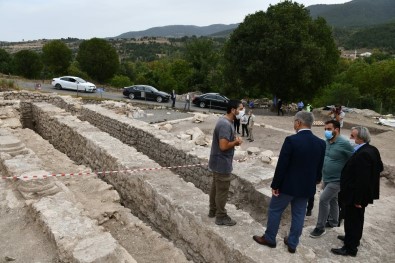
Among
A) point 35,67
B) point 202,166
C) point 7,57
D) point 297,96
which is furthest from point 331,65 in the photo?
point 7,57

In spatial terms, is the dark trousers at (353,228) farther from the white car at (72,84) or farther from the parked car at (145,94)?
the white car at (72,84)

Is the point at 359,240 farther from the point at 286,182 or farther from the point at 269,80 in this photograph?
the point at 269,80

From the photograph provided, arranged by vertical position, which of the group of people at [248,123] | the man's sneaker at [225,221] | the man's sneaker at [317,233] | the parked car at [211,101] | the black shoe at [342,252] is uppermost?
the man's sneaker at [225,221]

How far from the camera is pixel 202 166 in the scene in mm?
7332

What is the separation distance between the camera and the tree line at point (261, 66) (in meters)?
22.1

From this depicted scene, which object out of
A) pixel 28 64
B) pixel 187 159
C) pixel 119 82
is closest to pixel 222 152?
pixel 187 159

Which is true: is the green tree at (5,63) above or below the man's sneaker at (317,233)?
above

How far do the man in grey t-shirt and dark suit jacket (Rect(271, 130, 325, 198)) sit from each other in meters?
0.71

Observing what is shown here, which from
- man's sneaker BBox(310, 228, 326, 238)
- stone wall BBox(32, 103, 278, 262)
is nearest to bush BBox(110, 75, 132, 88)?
stone wall BBox(32, 103, 278, 262)

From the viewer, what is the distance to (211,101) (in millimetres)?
25234

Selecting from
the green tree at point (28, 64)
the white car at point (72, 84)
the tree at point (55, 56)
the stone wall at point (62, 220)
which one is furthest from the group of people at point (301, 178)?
the tree at point (55, 56)

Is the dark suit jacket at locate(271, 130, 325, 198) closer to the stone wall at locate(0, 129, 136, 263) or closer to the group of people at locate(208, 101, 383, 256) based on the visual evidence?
the group of people at locate(208, 101, 383, 256)

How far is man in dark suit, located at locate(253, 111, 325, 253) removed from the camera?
12.5 feet

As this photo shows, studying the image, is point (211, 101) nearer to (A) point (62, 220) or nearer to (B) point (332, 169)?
(B) point (332, 169)
